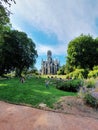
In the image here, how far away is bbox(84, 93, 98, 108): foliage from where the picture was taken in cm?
1542

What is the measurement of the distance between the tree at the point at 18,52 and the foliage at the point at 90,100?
36.8 m

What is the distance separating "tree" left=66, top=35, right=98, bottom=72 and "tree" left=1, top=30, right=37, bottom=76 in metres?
8.85

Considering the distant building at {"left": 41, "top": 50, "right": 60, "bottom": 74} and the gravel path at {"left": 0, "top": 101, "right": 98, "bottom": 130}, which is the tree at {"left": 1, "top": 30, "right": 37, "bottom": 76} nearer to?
the gravel path at {"left": 0, "top": 101, "right": 98, "bottom": 130}

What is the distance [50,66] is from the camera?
107m

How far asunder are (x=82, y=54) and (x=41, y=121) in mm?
55578

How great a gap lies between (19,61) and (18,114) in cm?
5181

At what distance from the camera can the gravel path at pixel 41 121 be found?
12.4 feet

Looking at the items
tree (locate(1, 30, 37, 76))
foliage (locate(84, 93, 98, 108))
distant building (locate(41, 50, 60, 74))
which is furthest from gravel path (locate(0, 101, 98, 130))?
distant building (locate(41, 50, 60, 74))

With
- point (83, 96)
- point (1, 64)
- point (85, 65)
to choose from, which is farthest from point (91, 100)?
point (85, 65)

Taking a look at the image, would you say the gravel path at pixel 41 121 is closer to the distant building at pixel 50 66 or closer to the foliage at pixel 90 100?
the foliage at pixel 90 100

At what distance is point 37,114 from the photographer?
4.25 metres

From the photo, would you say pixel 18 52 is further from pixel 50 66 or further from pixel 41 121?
pixel 50 66

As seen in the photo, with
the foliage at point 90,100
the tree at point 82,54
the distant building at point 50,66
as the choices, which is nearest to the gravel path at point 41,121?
the foliage at point 90,100

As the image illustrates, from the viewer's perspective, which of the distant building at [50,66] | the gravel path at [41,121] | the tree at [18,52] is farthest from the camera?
the distant building at [50,66]
